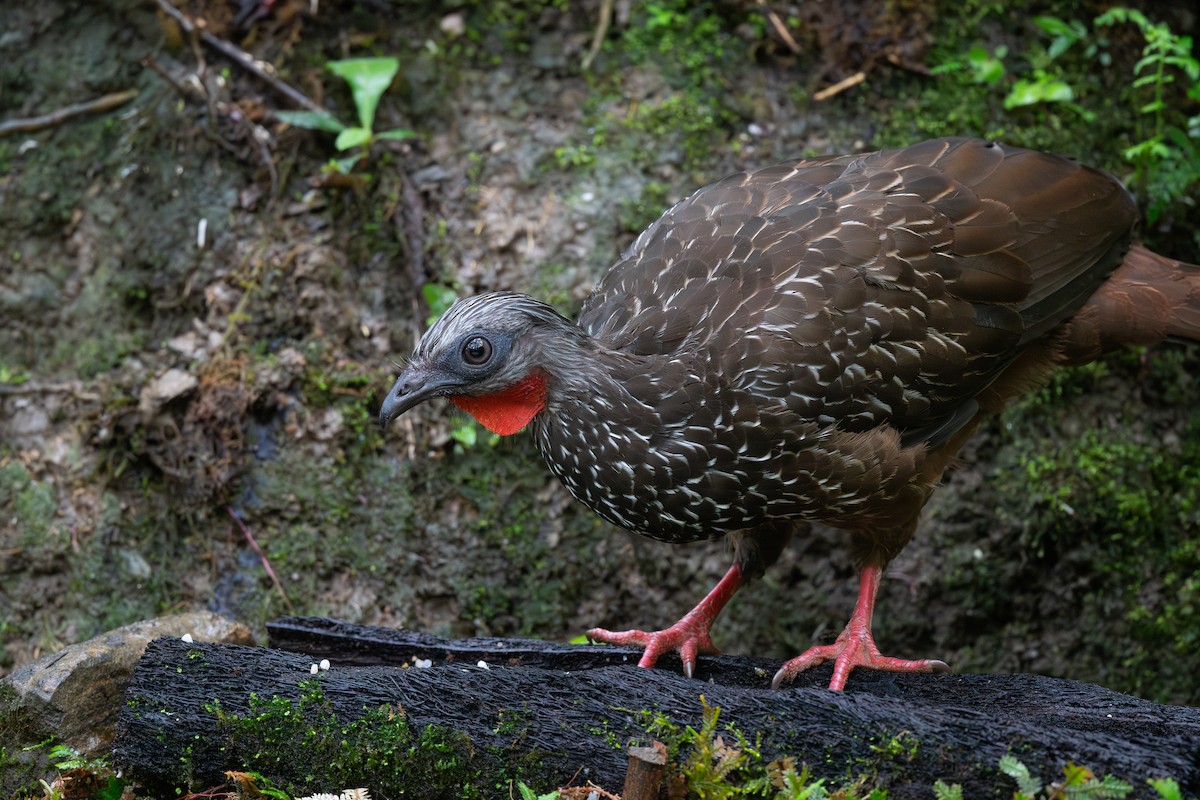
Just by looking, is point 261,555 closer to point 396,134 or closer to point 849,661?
point 396,134

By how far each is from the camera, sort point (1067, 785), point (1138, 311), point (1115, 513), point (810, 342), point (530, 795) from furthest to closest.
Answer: point (1115, 513) → point (1138, 311) → point (810, 342) → point (530, 795) → point (1067, 785)

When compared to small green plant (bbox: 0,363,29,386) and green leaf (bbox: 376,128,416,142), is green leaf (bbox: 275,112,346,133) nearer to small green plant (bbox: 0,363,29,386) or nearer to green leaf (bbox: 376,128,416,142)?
green leaf (bbox: 376,128,416,142)

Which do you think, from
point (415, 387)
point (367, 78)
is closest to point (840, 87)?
point (367, 78)

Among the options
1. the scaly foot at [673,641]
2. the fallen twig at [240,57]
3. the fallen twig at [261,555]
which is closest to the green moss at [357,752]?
the scaly foot at [673,641]

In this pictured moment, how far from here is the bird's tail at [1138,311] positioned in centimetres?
464

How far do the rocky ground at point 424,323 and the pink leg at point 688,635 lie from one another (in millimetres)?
1046

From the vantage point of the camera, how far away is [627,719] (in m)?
3.40

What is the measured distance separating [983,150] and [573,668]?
2.75 metres

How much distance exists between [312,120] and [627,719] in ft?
→ 13.3

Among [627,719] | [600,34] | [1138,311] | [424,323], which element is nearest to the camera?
[627,719]

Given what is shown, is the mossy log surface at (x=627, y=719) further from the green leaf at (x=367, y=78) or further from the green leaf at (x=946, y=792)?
the green leaf at (x=367, y=78)

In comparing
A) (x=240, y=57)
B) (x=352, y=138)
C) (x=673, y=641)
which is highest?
(x=240, y=57)

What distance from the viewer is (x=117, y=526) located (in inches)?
218

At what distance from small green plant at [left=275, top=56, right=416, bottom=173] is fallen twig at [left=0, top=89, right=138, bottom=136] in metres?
1.04
